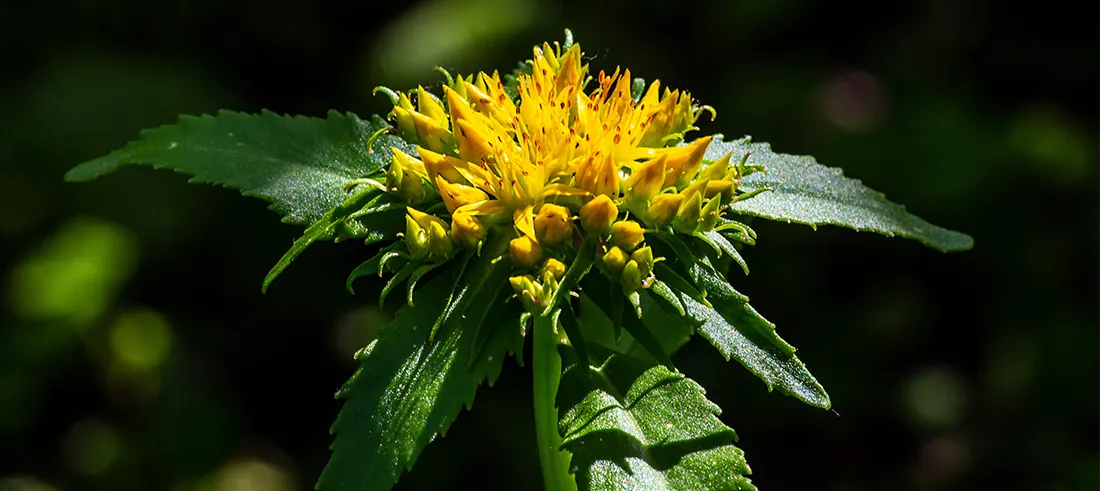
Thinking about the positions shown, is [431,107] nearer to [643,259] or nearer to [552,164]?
[552,164]

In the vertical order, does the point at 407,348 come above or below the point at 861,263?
above

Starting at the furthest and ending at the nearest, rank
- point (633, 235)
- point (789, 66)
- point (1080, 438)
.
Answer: point (789, 66)
point (1080, 438)
point (633, 235)

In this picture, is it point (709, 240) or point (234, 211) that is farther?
point (234, 211)

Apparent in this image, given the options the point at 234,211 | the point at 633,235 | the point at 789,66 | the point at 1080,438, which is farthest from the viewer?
the point at 789,66

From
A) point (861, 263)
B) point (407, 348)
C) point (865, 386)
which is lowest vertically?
point (865, 386)

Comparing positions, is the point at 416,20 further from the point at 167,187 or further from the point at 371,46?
the point at 167,187

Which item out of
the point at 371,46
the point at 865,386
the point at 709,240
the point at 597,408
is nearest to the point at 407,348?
the point at 597,408

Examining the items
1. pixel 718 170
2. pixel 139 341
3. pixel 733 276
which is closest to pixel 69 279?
pixel 139 341
